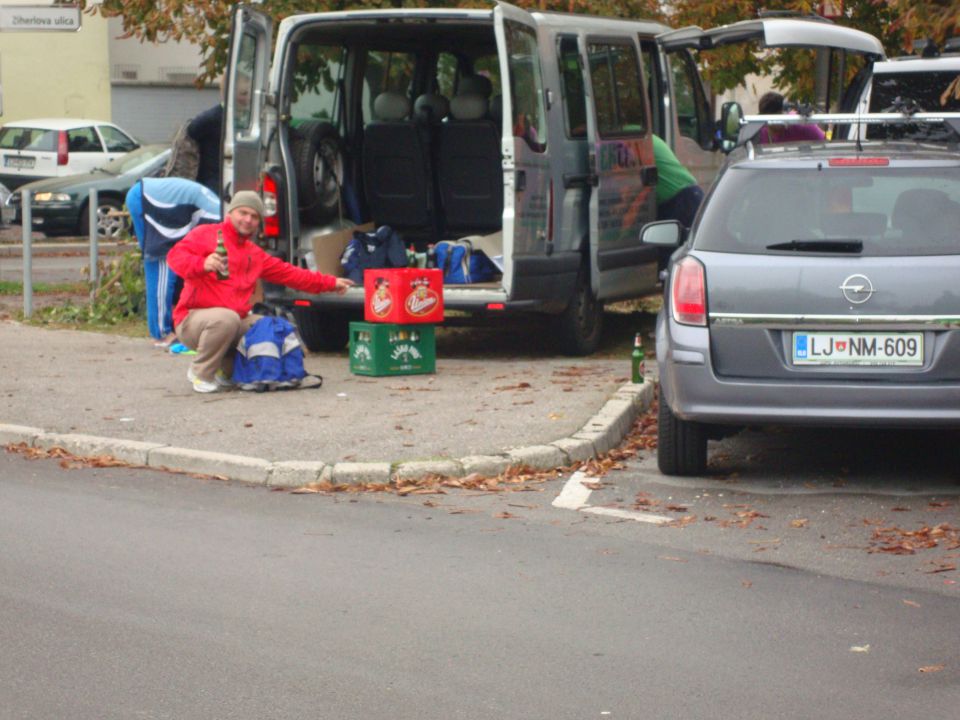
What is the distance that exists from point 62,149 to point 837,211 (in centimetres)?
2483

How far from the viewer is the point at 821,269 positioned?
Result: 7.76m

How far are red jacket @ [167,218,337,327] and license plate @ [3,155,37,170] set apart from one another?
21.7m

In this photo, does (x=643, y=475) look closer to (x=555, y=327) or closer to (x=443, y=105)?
(x=555, y=327)

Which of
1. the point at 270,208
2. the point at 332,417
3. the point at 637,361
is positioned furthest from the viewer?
the point at 270,208

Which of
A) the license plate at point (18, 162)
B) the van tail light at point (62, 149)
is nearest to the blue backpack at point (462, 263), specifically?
the van tail light at point (62, 149)

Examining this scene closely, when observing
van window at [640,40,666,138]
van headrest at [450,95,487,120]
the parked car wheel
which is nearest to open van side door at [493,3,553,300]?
van headrest at [450,95,487,120]

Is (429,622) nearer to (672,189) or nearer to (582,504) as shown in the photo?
A: (582,504)

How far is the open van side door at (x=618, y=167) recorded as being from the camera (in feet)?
40.8

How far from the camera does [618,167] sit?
12.7 meters

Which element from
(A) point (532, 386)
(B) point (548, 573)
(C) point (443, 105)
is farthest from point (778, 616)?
(C) point (443, 105)

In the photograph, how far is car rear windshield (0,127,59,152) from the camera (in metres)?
31.2

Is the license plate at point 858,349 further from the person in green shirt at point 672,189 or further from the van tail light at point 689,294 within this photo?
the person in green shirt at point 672,189

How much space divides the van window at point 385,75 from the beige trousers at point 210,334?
3396 mm

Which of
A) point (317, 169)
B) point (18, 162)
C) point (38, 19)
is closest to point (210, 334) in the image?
point (317, 169)
